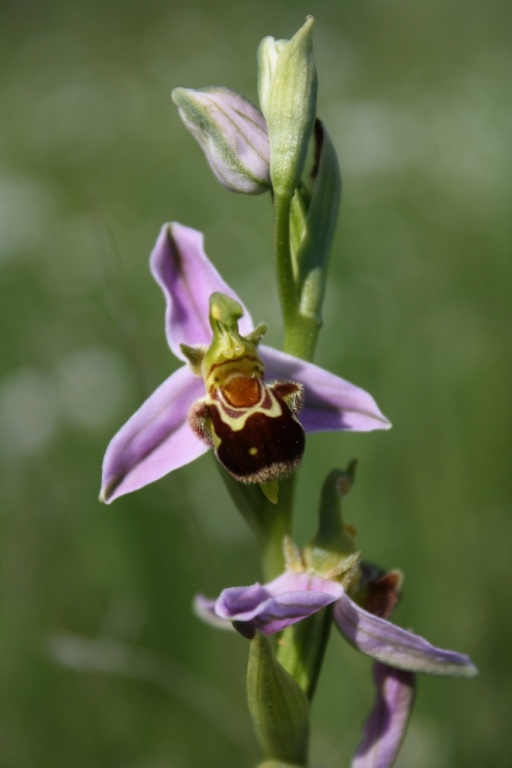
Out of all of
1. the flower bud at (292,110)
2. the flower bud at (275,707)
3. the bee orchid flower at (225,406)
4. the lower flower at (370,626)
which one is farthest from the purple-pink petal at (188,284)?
the flower bud at (275,707)

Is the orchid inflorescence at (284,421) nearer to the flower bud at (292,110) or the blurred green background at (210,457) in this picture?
the flower bud at (292,110)

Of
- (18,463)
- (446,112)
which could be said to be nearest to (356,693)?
(18,463)

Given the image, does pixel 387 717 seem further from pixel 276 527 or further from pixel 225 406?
pixel 225 406

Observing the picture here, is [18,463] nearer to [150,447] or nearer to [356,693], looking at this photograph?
[356,693]

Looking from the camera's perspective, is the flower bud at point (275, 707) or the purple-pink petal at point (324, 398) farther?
the purple-pink petal at point (324, 398)

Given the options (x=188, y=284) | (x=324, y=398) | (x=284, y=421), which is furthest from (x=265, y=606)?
(x=188, y=284)
